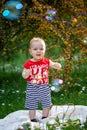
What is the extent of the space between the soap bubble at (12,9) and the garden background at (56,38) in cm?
7

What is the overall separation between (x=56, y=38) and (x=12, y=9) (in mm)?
1113

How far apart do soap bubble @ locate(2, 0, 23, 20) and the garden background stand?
0.07 metres

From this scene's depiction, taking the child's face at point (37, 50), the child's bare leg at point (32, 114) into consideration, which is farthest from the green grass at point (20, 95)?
the child's face at point (37, 50)

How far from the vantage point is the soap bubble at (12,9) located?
22.8 ft

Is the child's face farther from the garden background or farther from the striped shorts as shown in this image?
the garden background

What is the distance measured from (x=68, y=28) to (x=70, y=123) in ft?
5.97

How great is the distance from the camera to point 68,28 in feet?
22.5

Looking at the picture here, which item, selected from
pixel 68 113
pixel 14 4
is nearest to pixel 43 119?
pixel 68 113

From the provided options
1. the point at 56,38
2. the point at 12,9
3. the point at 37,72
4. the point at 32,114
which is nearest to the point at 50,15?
the point at 12,9

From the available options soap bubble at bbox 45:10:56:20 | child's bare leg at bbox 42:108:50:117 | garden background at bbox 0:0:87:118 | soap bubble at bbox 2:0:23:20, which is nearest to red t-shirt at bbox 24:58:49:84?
child's bare leg at bbox 42:108:50:117

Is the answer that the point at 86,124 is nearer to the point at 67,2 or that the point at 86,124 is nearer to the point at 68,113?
the point at 68,113

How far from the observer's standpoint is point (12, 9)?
23.6 feet

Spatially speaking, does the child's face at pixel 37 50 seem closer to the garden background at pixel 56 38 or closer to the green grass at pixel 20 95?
the garden background at pixel 56 38

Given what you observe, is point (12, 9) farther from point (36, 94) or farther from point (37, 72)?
point (36, 94)
